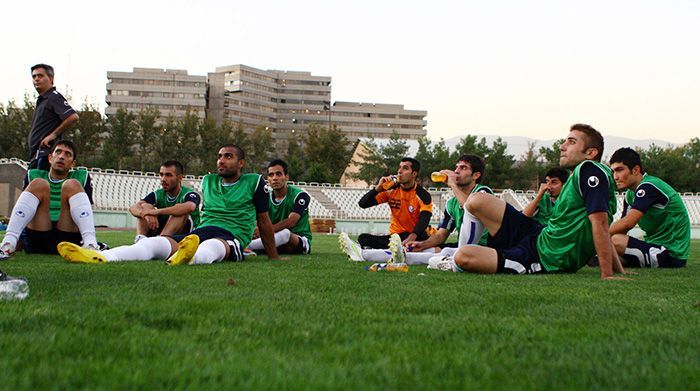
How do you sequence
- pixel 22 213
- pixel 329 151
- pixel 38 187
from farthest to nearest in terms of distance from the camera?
pixel 329 151, pixel 38 187, pixel 22 213

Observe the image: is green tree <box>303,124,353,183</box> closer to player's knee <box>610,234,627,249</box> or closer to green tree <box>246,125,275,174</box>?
green tree <box>246,125,275,174</box>

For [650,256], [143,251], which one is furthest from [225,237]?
[650,256]

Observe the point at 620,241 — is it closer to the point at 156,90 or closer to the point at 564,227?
the point at 564,227

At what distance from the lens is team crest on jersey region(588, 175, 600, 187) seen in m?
5.02

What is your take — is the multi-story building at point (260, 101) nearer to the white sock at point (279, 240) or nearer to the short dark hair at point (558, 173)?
the white sock at point (279, 240)

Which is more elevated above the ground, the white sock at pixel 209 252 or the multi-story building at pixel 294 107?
the multi-story building at pixel 294 107

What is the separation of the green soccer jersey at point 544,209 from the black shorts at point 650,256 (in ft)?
3.29

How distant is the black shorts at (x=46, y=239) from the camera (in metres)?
6.88

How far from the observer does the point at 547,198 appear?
805 cm

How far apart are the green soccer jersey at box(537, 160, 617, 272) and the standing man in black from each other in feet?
18.8

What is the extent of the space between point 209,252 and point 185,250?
0.56m

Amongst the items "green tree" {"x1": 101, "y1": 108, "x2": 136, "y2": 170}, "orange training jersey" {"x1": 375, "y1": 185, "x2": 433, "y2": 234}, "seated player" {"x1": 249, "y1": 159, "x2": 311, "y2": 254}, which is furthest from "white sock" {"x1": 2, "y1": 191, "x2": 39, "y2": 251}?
"green tree" {"x1": 101, "y1": 108, "x2": 136, "y2": 170}

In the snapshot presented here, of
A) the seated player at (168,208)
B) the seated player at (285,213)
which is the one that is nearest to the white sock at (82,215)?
the seated player at (168,208)

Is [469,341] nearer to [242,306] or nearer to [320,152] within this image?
[242,306]
